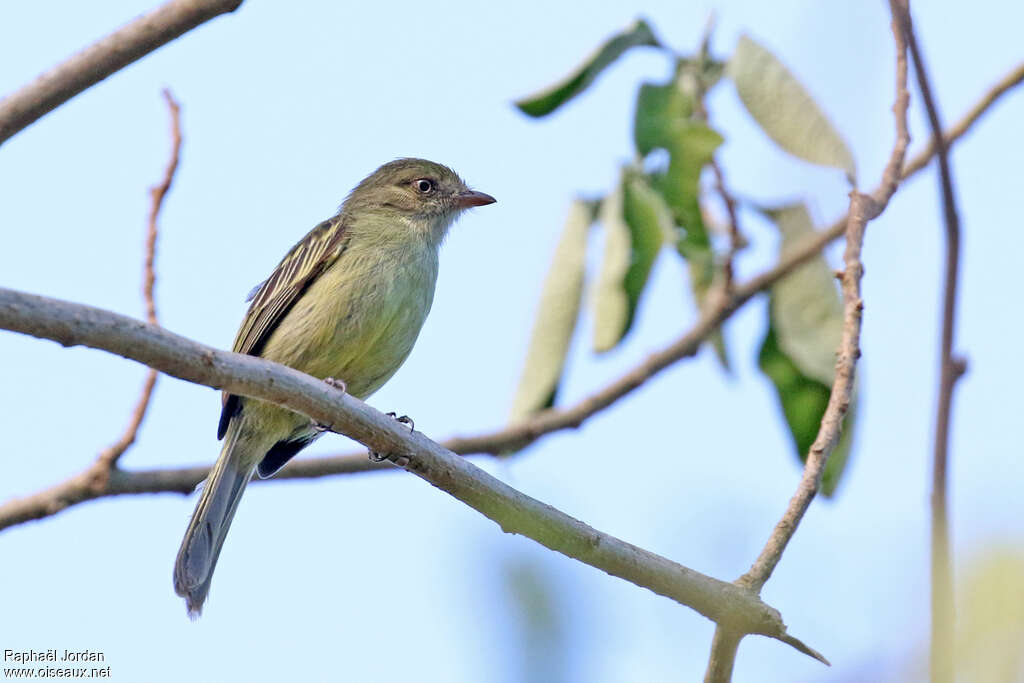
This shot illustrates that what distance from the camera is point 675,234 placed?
545 centimetres

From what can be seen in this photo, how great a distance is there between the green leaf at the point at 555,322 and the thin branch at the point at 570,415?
0.22 metres

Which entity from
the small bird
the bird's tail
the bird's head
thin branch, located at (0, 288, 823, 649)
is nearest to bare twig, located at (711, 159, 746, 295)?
the small bird

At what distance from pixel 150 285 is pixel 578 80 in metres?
1.95

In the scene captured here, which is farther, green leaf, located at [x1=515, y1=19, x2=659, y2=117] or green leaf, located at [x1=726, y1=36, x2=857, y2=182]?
green leaf, located at [x1=515, y1=19, x2=659, y2=117]

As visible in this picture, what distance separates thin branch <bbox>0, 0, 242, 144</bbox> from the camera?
335 centimetres

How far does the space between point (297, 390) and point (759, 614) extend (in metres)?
1.47

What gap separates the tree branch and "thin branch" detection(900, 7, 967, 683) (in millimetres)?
287

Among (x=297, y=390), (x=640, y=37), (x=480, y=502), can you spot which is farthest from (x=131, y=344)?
(x=640, y=37)

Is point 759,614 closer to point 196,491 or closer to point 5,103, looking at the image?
point 5,103

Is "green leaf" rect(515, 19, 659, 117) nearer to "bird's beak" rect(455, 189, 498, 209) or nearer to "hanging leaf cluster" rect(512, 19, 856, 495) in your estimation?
"hanging leaf cluster" rect(512, 19, 856, 495)

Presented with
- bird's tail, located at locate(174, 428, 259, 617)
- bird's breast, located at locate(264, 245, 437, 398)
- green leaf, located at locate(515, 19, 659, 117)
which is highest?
green leaf, located at locate(515, 19, 659, 117)

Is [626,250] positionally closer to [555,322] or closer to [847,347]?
[555,322]

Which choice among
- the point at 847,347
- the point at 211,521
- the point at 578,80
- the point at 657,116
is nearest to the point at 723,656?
the point at 847,347

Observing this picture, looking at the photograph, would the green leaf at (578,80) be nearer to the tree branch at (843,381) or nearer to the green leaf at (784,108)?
the green leaf at (784,108)
